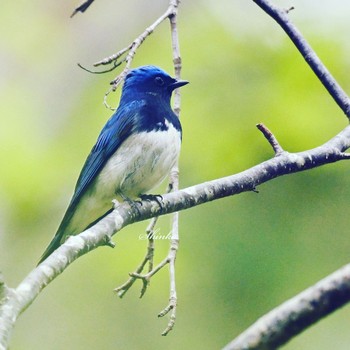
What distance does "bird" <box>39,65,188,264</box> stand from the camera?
12.9ft

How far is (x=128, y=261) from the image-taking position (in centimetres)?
484

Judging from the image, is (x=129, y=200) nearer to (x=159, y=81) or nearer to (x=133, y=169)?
(x=133, y=169)

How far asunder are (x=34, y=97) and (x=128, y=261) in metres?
1.61

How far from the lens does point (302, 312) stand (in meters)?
1.36

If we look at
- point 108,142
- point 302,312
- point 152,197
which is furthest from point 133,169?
point 302,312

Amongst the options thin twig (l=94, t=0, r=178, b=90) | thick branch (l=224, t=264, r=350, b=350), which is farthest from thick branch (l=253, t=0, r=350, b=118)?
thick branch (l=224, t=264, r=350, b=350)

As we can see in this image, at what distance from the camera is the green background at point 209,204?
4.81 metres

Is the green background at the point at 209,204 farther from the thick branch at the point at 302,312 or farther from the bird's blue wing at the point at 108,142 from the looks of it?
the thick branch at the point at 302,312

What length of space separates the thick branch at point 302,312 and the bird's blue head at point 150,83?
10.1 ft

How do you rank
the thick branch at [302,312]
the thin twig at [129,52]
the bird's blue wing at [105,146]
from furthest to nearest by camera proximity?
the bird's blue wing at [105,146] < the thin twig at [129,52] < the thick branch at [302,312]

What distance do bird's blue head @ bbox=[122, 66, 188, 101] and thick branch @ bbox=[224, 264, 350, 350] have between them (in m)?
3.08

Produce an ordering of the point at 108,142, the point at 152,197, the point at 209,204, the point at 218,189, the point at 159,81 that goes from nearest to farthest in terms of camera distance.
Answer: the point at 218,189 → the point at 152,197 → the point at 108,142 → the point at 159,81 → the point at 209,204

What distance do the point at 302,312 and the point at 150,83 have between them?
321 cm

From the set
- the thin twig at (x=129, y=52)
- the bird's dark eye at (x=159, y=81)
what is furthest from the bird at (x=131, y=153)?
the thin twig at (x=129, y=52)
